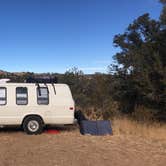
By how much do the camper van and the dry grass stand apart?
202cm

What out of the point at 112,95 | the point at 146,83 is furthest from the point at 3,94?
the point at 112,95

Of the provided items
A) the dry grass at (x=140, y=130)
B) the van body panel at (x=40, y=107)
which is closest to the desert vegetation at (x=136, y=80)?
the dry grass at (x=140, y=130)

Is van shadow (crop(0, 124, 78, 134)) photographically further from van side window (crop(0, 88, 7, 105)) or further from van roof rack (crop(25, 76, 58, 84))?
van roof rack (crop(25, 76, 58, 84))

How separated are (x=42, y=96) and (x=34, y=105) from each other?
446 mm

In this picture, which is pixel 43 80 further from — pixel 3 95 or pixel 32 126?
pixel 32 126

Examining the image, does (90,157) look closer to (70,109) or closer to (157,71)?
(70,109)

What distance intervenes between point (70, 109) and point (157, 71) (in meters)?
5.62

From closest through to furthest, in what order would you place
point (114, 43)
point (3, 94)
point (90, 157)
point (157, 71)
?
point (90, 157) → point (3, 94) → point (157, 71) → point (114, 43)

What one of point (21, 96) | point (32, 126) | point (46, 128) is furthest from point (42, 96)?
point (46, 128)

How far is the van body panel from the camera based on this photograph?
1553 cm

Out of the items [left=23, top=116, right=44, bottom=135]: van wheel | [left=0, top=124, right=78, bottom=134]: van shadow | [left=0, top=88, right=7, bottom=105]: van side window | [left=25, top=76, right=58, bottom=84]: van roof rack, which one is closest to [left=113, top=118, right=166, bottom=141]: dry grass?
[left=0, top=124, right=78, bottom=134]: van shadow

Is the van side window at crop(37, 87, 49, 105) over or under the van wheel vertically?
over

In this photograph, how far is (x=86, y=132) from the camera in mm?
15586

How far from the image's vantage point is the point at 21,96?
51.4 feet
